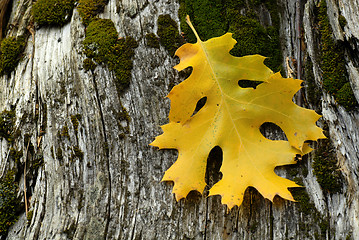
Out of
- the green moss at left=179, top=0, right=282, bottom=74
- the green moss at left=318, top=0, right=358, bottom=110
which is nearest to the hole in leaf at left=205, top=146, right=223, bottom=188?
the green moss at left=179, top=0, right=282, bottom=74

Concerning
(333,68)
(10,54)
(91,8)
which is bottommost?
(333,68)

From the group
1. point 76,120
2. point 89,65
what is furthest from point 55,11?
point 76,120

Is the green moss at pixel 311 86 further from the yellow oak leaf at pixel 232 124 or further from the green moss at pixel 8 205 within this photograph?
the green moss at pixel 8 205

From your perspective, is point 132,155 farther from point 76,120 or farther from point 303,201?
point 303,201

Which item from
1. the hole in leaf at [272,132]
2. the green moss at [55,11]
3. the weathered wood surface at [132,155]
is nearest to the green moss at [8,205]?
the weathered wood surface at [132,155]

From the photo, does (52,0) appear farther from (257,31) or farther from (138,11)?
(257,31)

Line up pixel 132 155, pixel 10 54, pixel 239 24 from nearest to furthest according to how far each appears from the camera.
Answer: pixel 132 155 < pixel 239 24 < pixel 10 54

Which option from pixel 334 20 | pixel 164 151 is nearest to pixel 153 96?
pixel 164 151
